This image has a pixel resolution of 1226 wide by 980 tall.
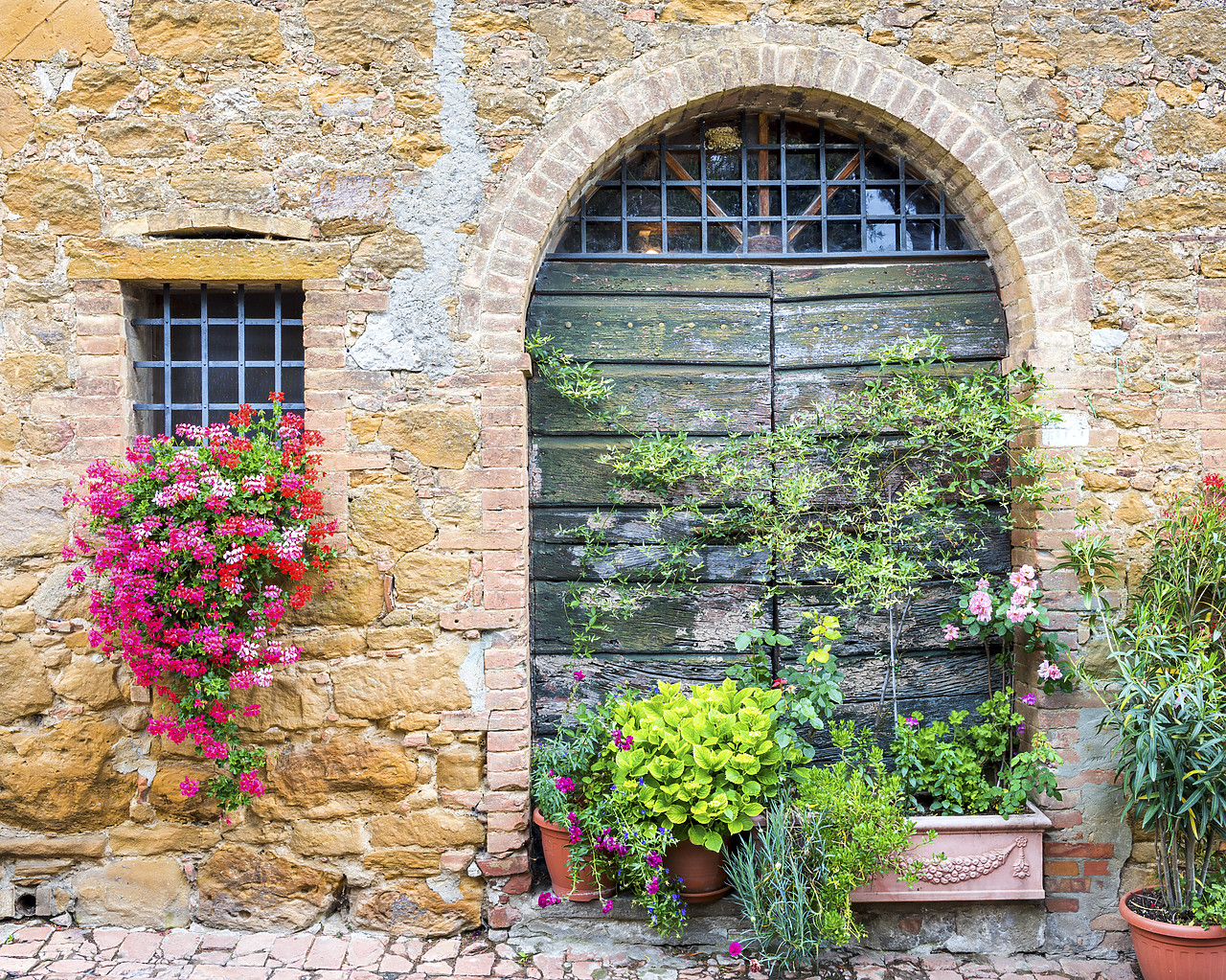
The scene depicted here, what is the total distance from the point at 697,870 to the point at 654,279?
244 cm

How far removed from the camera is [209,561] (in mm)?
2850

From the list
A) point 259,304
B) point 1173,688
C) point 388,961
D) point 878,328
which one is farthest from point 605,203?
point 388,961

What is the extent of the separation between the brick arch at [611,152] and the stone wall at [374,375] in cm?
1

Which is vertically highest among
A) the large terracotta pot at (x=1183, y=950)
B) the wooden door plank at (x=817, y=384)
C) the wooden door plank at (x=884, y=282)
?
the wooden door plank at (x=884, y=282)

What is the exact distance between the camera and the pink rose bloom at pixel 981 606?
126 inches

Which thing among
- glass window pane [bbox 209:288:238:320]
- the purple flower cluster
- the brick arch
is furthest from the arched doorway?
glass window pane [bbox 209:288:238:320]

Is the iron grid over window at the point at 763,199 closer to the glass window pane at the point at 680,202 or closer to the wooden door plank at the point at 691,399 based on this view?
the glass window pane at the point at 680,202

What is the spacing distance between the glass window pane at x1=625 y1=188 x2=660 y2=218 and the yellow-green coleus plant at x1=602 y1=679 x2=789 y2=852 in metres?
2.12

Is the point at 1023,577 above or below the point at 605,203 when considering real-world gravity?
below

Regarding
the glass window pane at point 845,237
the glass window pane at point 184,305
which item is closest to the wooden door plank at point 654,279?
the glass window pane at point 845,237

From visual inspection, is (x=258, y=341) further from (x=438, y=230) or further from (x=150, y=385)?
(x=438, y=230)

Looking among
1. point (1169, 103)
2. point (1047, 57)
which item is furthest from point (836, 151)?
point (1169, 103)

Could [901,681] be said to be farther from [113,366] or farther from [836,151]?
[113,366]

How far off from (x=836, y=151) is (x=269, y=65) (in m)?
2.45
